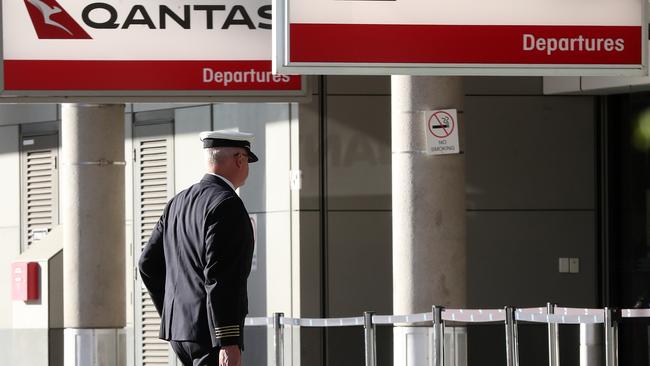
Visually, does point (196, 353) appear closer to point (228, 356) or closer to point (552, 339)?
point (228, 356)

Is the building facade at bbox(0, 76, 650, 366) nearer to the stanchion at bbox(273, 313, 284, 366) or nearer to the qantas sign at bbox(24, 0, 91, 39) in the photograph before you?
the stanchion at bbox(273, 313, 284, 366)

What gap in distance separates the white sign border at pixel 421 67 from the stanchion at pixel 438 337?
2.49m

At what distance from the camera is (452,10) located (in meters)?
7.59

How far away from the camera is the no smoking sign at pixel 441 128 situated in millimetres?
9812

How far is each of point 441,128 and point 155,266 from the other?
3739 mm

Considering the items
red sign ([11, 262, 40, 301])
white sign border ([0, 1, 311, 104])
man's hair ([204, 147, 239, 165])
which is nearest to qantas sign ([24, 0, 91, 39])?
white sign border ([0, 1, 311, 104])

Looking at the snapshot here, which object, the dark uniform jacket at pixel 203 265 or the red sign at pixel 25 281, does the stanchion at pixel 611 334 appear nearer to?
the dark uniform jacket at pixel 203 265

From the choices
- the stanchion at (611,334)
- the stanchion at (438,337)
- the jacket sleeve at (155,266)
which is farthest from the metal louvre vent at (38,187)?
the jacket sleeve at (155,266)

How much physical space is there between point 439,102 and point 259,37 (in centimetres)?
147

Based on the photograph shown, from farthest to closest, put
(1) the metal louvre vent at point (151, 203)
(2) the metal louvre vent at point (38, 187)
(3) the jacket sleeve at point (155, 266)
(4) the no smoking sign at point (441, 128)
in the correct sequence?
1. (2) the metal louvre vent at point (38, 187)
2. (1) the metal louvre vent at point (151, 203)
3. (4) the no smoking sign at point (441, 128)
4. (3) the jacket sleeve at point (155, 266)

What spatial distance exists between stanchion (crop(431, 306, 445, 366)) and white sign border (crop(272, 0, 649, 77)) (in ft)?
8.18

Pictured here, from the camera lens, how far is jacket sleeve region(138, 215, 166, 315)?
650 cm

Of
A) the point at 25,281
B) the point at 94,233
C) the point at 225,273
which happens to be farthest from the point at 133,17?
the point at 25,281

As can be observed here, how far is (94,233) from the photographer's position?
11.8 meters
